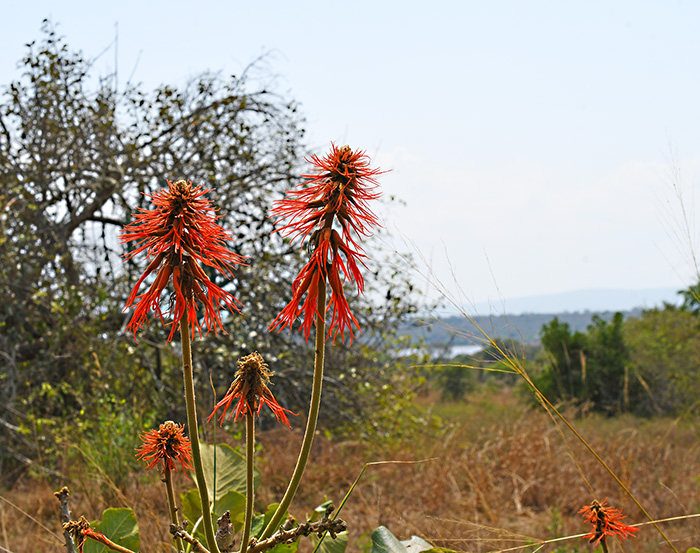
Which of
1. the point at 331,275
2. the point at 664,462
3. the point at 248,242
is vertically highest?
the point at 248,242

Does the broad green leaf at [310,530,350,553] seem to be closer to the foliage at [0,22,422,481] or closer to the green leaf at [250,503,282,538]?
the green leaf at [250,503,282,538]

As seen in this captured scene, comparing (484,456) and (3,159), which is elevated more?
(3,159)

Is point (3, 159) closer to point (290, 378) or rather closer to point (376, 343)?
point (290, 378)

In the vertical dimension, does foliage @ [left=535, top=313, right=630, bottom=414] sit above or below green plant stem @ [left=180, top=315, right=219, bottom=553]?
below

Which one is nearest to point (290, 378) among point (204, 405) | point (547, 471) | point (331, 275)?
point (204, 405)

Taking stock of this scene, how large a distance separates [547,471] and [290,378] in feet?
7.01

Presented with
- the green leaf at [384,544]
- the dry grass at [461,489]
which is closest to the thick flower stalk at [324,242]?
the green leaf at [384,544]

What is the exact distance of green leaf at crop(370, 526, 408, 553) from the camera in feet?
3.02

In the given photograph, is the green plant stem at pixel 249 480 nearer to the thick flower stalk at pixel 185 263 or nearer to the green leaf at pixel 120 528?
the thick flower stalk at pixel 185 263

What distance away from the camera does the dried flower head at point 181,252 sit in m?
0.73

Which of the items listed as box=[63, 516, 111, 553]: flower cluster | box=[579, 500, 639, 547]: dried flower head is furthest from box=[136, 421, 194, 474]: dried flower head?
box=[579, 500, 639, 547]: dried flower head

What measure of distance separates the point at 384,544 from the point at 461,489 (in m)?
3.35

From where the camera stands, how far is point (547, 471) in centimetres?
418

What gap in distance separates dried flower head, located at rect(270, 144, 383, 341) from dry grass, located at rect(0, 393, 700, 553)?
208cm
